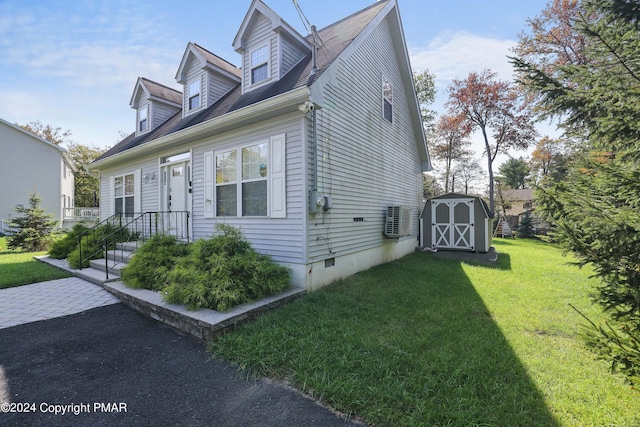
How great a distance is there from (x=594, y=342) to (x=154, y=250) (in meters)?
6.33

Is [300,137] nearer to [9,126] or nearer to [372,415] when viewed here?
[372,415]

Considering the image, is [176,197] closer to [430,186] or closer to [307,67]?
[307,67]

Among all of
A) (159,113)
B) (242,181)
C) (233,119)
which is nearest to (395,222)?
(242,181)

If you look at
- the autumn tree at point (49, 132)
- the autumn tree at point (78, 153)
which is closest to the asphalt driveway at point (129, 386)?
the autumn tree at point (78, 153)

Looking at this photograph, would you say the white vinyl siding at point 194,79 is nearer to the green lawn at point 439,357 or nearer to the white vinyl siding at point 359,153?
the white vinyl siding at point 359,153

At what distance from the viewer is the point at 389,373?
8.55 ft

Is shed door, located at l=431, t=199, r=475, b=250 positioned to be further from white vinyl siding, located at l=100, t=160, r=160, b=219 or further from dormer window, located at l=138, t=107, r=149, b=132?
dormer window, located at l=138, t=107, r=149, b=132

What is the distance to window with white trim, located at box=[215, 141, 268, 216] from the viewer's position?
18.4ft

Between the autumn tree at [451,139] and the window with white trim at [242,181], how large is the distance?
20067mm

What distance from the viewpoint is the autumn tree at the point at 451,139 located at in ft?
70.7

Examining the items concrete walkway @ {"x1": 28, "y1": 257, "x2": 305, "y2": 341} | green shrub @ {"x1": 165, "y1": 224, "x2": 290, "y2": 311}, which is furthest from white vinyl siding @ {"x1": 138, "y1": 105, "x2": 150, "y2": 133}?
green shrub @ {"x1": 165, "y1": 224, "x2": 290, "y2": 311}

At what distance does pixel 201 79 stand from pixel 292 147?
15.2ft

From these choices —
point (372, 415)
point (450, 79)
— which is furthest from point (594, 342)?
point (450, 79)

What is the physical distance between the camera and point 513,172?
4006 cm
